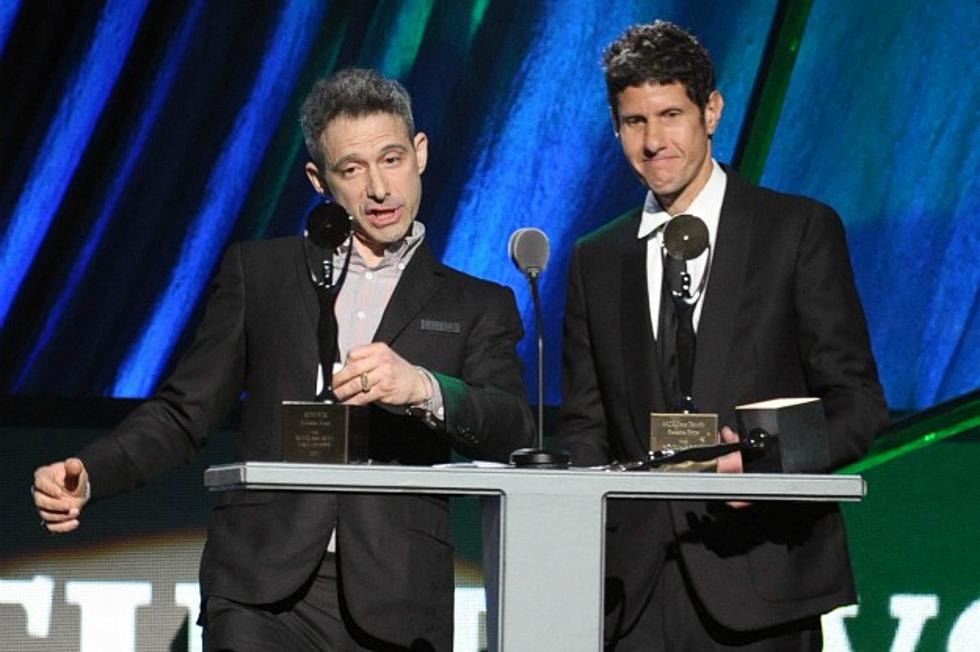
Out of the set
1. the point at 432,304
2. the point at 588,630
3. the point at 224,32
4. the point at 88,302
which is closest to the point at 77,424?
the point at 88,302

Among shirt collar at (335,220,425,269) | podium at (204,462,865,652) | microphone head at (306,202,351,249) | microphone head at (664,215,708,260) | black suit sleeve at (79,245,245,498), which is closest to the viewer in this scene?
podium at (204,462,865,652)

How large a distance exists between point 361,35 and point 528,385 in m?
0.93

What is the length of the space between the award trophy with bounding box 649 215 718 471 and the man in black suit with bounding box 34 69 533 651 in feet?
0.90

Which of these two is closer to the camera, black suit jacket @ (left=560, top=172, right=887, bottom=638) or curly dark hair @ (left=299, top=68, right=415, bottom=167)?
black suit jacket @ (left=560, top=172, right=887, bottom=638)

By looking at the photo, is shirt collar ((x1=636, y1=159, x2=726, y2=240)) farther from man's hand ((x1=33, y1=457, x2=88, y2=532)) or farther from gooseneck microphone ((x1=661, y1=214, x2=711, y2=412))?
man's hand ((x1=33, y1=457, x2=88, y2=532))

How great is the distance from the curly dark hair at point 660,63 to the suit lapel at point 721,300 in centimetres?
20

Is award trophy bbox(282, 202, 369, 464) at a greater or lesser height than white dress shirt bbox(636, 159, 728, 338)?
lesser

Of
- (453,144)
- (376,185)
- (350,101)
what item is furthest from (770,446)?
(453,144)

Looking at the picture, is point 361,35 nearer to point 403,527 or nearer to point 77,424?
point 77,424

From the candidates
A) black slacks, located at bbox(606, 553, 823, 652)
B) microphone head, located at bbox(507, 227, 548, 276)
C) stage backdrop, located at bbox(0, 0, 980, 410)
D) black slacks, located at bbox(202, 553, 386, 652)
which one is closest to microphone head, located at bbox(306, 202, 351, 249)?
microphone head, located at bbox(507, 227, 548, 276)

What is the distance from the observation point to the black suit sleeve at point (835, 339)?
2.93 metres

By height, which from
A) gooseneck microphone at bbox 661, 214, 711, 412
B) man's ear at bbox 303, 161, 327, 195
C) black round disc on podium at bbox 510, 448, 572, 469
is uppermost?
man's ear at bbox 303, 161, 327, 195

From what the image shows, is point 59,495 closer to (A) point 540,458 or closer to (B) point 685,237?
(A) point 540,458

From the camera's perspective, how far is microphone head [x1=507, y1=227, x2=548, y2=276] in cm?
285
